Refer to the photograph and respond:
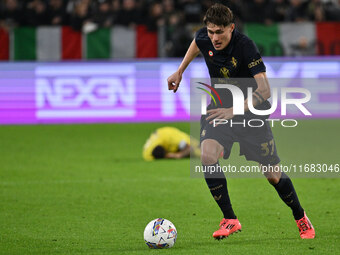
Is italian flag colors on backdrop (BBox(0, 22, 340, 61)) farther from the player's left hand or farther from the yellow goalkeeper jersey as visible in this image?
the player's left hand

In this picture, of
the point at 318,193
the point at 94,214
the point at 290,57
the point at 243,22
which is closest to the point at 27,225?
the point at 94,214

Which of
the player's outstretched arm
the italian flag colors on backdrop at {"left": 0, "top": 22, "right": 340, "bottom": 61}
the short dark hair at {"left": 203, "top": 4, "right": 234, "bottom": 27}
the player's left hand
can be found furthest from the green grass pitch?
the italian flag colors on backdrop at {"left": 0, "top": 22, "right": 340, "bottom": 61}

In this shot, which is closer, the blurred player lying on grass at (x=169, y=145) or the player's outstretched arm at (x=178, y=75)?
the player's outstretched arm at (x=178, y=75)

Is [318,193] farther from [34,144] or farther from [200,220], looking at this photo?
[34,144]

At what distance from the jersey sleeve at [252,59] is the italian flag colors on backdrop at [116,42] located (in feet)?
38.2

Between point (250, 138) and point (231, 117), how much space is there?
362 mm

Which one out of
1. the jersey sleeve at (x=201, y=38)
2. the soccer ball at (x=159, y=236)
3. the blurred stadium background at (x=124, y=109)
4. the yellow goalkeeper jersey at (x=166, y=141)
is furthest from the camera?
the yellow goalkeeper jersey at (x=166, y=141)

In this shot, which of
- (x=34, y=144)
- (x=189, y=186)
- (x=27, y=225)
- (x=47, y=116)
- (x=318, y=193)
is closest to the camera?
(x=27, y=225)

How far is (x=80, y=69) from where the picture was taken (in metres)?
16.5

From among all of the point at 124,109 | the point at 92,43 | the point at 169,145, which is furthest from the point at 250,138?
the point at 92,43

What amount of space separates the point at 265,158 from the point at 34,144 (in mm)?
8286

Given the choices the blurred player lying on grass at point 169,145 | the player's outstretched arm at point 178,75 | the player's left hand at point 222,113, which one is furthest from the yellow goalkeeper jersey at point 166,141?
the player's left hand at point 222,113

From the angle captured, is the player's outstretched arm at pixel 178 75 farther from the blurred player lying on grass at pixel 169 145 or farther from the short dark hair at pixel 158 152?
the short dark hair at pixel 158 152

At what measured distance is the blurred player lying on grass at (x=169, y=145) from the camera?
12.3 meters
